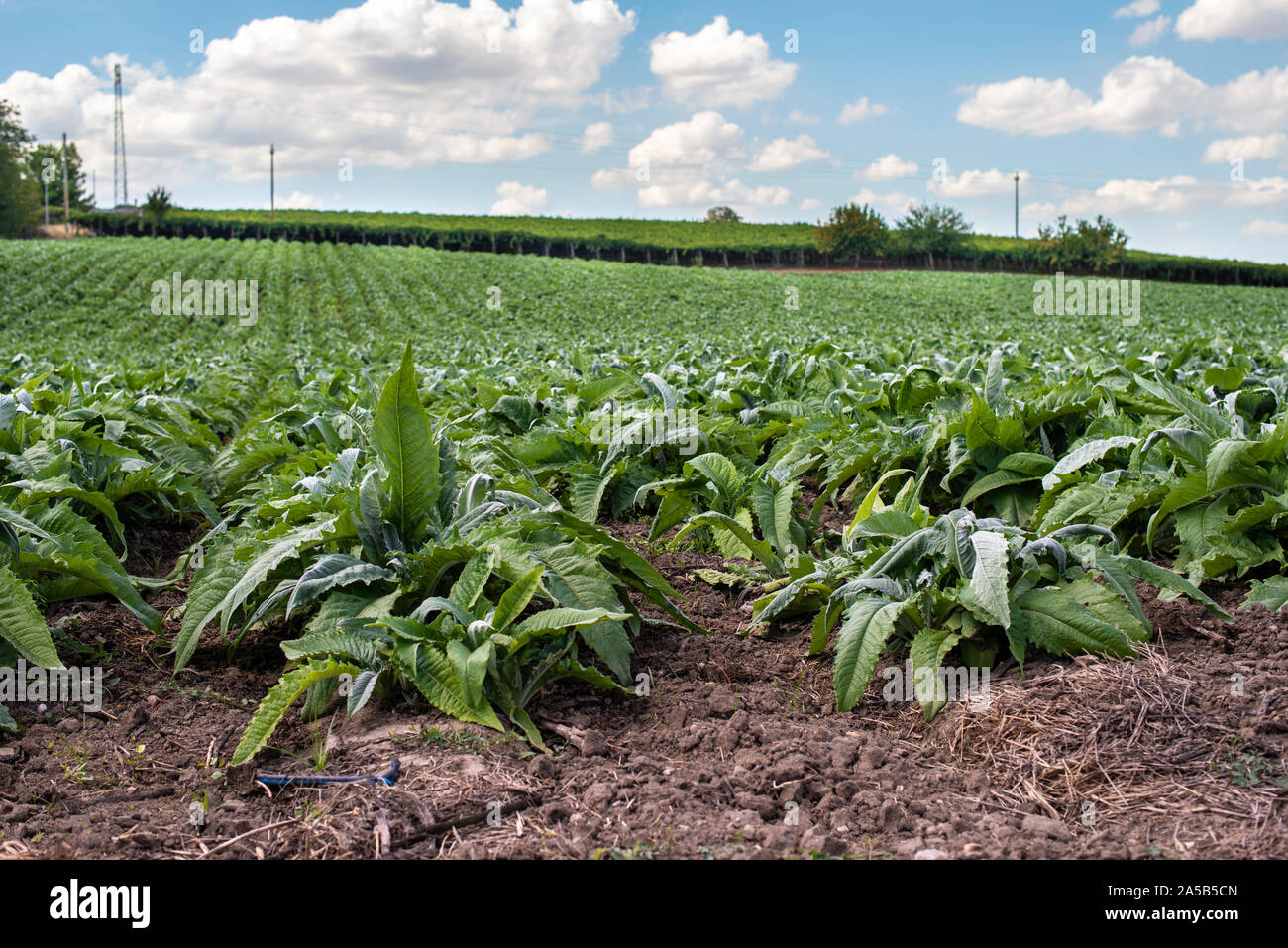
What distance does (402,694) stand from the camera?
9.09 feet

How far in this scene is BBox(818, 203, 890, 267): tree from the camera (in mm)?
69000

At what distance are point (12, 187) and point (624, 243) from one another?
166 feet

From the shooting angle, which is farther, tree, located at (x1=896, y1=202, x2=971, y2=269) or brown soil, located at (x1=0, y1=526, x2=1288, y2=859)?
tree, located at (x1=896, y1=202, x2=971, y2=269)

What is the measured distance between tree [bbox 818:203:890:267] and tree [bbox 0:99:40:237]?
65.5m

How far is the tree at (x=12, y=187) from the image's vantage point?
2673 inches

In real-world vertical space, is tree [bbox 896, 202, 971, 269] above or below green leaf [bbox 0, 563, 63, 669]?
above

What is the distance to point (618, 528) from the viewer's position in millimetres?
5117

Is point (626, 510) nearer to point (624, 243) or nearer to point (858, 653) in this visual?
point (858, 653)

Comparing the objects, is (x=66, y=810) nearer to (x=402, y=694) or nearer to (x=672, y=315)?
(x=402, y=694)

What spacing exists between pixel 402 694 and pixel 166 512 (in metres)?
3.12

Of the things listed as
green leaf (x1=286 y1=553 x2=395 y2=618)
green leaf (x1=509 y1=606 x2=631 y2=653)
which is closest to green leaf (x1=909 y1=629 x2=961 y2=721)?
green leaf (x1=509 y1=606 x2=631 y2=653)

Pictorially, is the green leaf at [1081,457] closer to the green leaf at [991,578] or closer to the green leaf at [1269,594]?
the green leaf at [1269,594]

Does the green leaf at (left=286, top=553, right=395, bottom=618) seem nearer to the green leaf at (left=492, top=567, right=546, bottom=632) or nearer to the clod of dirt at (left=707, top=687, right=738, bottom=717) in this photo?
the green leaf at (left=492, top=567, right=546, bottom=632)
